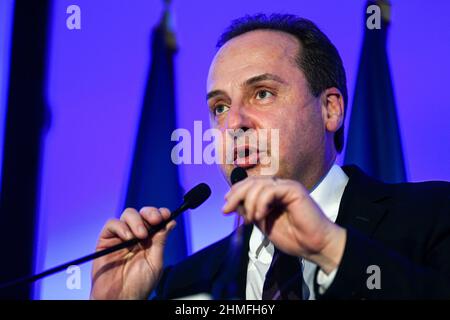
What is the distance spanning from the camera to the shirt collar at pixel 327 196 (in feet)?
5.70

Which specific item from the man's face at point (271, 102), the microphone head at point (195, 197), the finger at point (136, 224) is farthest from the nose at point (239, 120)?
the finger at point (136, 224)

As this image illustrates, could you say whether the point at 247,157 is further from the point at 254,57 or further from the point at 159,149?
Answer: the point at 159,149

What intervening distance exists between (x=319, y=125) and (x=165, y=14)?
0.89m

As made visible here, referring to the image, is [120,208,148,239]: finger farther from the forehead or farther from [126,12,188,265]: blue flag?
[126,12,188,265]: blue flag

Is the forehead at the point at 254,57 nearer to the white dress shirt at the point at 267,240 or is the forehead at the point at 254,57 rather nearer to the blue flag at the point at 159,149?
the white dress shirt at the point at 267,240

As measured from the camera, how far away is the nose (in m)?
1.68

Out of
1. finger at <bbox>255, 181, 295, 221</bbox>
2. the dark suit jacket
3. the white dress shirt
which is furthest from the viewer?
the white dress shirt

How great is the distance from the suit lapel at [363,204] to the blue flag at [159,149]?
872 mm

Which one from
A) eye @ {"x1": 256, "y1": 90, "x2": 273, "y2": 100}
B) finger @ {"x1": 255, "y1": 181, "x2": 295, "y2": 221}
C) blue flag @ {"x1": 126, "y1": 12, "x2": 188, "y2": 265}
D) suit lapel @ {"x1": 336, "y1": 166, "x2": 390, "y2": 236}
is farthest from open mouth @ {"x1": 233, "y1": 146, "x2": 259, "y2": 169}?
blue flag @ {"x1": 126, "y1": 12, "x2": 188, "y2": 265}

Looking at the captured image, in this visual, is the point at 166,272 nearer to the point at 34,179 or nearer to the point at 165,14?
the point at 34,179

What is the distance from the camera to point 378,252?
1191 mm

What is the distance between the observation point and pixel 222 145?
5.75ft

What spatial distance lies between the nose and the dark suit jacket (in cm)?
33

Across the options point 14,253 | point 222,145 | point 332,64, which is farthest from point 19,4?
point 332,64
